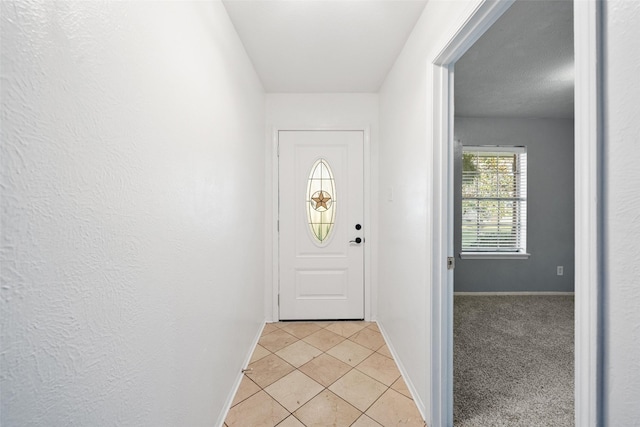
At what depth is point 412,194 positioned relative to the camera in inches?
67.6

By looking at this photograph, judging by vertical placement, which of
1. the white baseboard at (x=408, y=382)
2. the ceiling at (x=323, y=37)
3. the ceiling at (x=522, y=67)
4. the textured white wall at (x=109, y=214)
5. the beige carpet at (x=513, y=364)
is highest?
the ceiling at (x=522, y=67)

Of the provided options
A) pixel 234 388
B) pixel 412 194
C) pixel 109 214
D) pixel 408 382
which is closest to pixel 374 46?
pixel 412 194

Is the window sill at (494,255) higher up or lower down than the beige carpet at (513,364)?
higher up

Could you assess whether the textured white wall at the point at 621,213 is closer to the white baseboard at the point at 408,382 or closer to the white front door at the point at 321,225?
the white baseboard at the point at 408,382

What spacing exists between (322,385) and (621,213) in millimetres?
1774

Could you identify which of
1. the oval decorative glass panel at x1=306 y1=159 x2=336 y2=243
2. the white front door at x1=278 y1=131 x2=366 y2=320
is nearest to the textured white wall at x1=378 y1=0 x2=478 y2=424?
the white front door at x1=278 y1=131 x2=366 y2=320

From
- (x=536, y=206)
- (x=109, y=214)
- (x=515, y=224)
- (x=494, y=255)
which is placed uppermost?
(x=536, y=206)

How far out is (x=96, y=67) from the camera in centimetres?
63

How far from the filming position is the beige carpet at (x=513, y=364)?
5.04 feet

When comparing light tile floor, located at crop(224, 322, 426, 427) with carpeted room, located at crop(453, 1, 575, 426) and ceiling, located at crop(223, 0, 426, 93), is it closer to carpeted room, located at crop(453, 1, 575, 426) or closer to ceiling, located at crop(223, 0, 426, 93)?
carpeted room, located at crop(453, 1, 575, 426)

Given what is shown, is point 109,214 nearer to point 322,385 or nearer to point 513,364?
point 322,385

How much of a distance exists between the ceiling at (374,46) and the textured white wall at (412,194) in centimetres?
19

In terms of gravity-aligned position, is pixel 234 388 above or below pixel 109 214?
below

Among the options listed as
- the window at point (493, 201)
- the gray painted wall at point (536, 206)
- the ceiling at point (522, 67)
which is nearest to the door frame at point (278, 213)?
the ceiling at point (522, 67)
